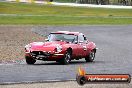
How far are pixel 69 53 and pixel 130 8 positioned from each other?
79397 millimetres

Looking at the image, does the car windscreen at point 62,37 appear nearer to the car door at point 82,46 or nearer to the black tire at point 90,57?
the car door at point 82,46

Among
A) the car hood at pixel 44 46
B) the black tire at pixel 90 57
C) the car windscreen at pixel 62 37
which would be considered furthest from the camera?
the black tire at pixel 90 57

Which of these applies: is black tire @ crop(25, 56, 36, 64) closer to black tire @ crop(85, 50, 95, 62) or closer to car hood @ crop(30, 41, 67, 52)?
car hood @ crop(30, 41, 67, 52)

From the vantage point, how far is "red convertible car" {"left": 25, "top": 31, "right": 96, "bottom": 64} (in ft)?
68.3

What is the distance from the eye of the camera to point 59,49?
2100 centimetres

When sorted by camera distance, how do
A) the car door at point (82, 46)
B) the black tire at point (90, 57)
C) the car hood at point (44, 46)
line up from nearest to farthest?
the car hood at point (44, 46)
the car door at point (82, 46)
the black tire at point (90, 57)

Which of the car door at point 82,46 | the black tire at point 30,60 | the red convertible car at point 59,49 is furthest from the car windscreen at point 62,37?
the black tire at point 30,60

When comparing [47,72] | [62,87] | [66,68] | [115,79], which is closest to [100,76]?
[115,79]

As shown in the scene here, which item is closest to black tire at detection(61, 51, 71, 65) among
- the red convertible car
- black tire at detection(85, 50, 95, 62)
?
the red convertible car

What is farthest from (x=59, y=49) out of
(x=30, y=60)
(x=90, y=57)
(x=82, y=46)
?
(x=90, y=57)

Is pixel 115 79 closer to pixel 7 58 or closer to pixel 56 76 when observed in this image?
pixel 56 76

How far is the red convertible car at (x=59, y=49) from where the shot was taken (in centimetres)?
2081

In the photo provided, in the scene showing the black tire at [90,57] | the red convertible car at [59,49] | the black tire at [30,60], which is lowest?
the black tire at [90,57]

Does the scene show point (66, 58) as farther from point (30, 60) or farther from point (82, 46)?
point (82, 46)
